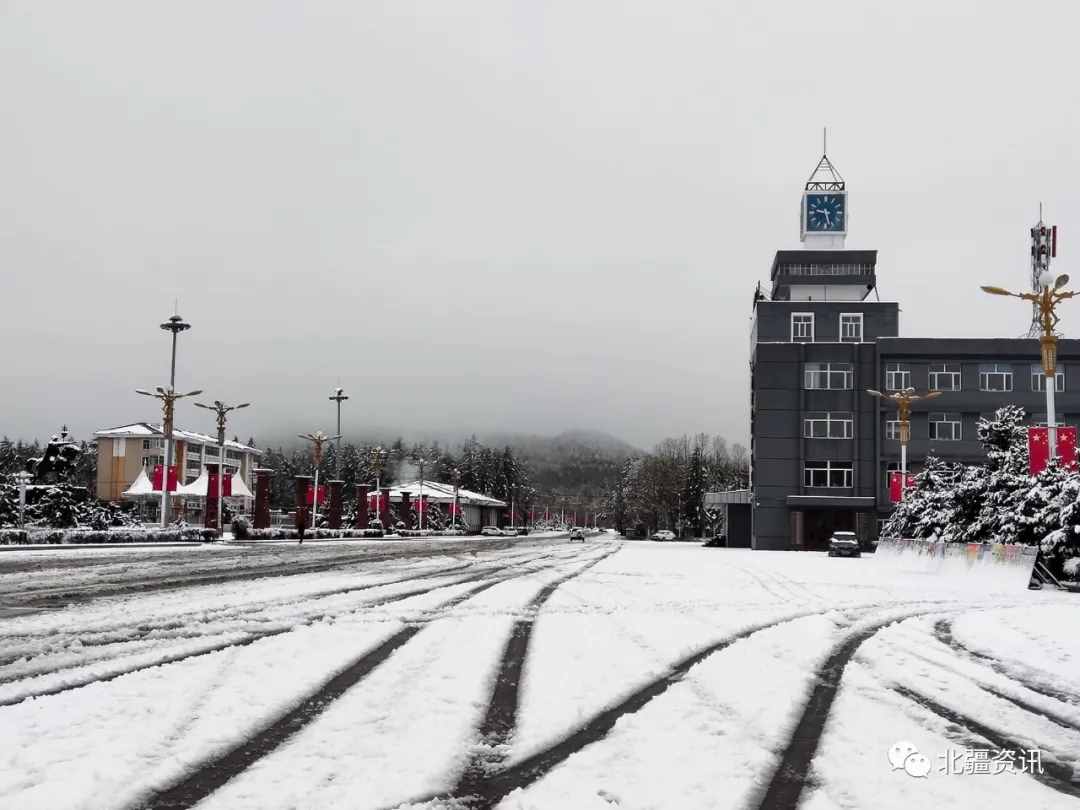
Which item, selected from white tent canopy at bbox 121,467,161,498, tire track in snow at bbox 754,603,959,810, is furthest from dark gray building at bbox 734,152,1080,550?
tire track in snow at bbox 754,603,959,810

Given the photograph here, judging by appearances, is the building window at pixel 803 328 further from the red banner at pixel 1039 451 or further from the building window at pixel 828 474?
the red banner at pixel 1039 451

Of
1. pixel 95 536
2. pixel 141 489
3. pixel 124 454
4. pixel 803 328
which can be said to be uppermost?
pixel 803 328

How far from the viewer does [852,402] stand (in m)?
70.4

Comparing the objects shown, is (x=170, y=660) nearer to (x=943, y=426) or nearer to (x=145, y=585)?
(x=145, y=585)

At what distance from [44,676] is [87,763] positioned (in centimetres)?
319

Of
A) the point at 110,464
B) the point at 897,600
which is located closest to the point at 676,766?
the point at 897,600

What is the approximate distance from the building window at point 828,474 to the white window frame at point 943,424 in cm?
648

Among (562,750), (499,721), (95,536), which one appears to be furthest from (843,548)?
(562,750)

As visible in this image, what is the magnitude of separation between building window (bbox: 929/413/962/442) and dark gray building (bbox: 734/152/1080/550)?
0.07 metres

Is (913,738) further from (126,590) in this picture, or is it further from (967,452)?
(967,452)

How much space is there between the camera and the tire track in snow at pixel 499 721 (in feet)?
18.2

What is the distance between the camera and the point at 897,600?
58.8 feet

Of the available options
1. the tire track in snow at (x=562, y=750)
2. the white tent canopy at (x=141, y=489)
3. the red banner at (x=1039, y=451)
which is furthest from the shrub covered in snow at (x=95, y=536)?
the tire track in snow at (x=562, y=750)

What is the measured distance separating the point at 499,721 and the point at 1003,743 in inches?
141
